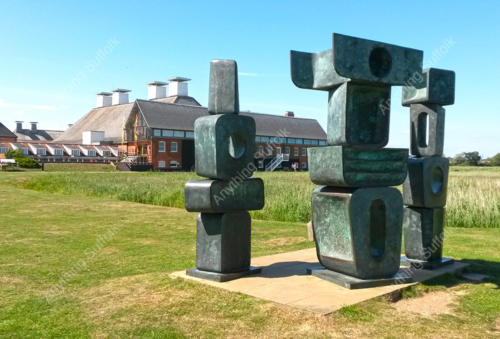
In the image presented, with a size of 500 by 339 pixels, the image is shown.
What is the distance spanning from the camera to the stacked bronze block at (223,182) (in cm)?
557

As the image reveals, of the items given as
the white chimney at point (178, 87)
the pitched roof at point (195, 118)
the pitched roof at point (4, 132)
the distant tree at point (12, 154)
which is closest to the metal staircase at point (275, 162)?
the pitched roof at point (195, 118)

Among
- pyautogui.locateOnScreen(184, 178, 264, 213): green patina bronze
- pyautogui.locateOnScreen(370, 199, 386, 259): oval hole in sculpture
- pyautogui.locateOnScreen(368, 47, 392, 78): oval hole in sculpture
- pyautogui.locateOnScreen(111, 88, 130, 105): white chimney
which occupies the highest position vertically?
pyautogui.locateOnScreen(111, 88, 130, 105): white chimney

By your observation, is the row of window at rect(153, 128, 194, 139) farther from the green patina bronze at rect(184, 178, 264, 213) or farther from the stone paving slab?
the green patina bronze at rect(184, 178, 264, 213)

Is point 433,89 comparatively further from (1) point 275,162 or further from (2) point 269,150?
(2) point 269,150

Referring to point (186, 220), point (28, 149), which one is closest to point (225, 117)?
point (186, 220)

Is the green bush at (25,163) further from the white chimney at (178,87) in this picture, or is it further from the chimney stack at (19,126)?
the chimney stack at (19,126)

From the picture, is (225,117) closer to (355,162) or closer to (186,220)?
(355,162)

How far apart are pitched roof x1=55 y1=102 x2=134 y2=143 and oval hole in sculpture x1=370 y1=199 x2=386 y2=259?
50768mm

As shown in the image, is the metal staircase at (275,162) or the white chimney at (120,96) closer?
the metal staircase at (275,162)

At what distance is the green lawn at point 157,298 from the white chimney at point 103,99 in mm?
61114

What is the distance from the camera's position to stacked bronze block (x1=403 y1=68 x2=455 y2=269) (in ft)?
20.9

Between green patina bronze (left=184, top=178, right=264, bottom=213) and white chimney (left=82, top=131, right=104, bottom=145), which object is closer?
green patina bronze (left=184, top=178, right=264, bottom=213)

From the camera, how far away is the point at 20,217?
40.2 ft

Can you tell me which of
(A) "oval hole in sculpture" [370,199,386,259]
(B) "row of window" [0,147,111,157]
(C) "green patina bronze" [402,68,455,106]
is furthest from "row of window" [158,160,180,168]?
(A) "oval hole in sculpture" [370,199,386,259]
